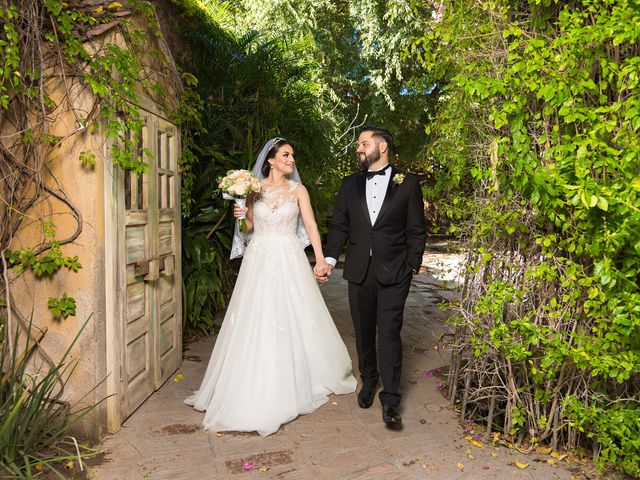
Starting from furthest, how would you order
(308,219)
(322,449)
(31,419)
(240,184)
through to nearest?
(308,219) < (240,184) < (322,449) < (31,419)

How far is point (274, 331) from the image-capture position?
3.79 meters

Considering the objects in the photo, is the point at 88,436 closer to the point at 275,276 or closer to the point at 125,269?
the point at 125,269

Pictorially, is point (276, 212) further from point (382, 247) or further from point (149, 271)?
point (149, 271)

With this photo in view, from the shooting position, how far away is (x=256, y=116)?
6078 millimetres

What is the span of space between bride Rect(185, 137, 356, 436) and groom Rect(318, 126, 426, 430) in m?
0.37

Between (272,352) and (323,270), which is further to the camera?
(323,270)

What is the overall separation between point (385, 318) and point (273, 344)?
837 millimetres

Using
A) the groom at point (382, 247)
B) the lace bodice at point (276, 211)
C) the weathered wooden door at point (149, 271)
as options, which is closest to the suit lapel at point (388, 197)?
the groom at point (382, 247)

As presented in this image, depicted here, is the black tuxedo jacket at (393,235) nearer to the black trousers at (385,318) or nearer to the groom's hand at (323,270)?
the black trousers at (385,318)

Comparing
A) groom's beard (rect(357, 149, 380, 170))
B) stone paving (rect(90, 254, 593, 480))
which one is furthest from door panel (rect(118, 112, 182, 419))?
groom's beard (rect(357, 149, 380, 170))

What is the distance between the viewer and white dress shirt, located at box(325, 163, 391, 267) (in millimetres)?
3719

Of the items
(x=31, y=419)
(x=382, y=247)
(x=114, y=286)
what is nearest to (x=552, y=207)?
(x=382, y=247)

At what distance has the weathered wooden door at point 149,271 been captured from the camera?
3.46 m

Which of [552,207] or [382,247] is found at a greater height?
[552,207]
